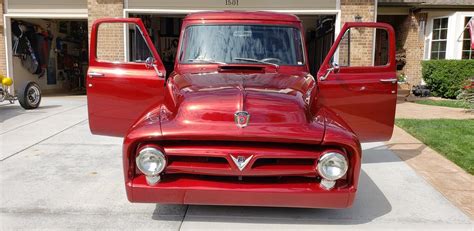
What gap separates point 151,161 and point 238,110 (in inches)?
29.3

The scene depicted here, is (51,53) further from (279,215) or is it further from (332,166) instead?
(332,166)

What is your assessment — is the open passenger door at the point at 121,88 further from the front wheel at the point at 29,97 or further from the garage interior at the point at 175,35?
the garage interior at the point at 175,35

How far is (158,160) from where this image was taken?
3133 millimetres

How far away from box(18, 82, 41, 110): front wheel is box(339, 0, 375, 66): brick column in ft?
27.1

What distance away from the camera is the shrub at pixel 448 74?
1426cm

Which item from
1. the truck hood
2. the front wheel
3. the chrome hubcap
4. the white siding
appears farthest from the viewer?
the white siding

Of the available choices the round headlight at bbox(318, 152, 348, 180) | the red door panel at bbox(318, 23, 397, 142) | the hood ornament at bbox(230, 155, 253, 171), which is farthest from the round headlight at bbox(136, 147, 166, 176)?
the red door panel at bbox(318, 23, 397, 142)

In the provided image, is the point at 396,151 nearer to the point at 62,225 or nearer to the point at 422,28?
the point at 62,225

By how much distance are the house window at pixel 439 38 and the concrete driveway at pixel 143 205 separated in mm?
11425

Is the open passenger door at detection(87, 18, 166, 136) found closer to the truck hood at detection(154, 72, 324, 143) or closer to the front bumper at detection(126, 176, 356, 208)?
the truck hood at detection(154, 72, 324, 143)

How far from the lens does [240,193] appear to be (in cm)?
315

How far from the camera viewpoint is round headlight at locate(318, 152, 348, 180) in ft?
10.2

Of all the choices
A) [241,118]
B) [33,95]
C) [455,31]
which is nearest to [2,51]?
[33,95]

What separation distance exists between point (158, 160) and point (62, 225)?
112cm
